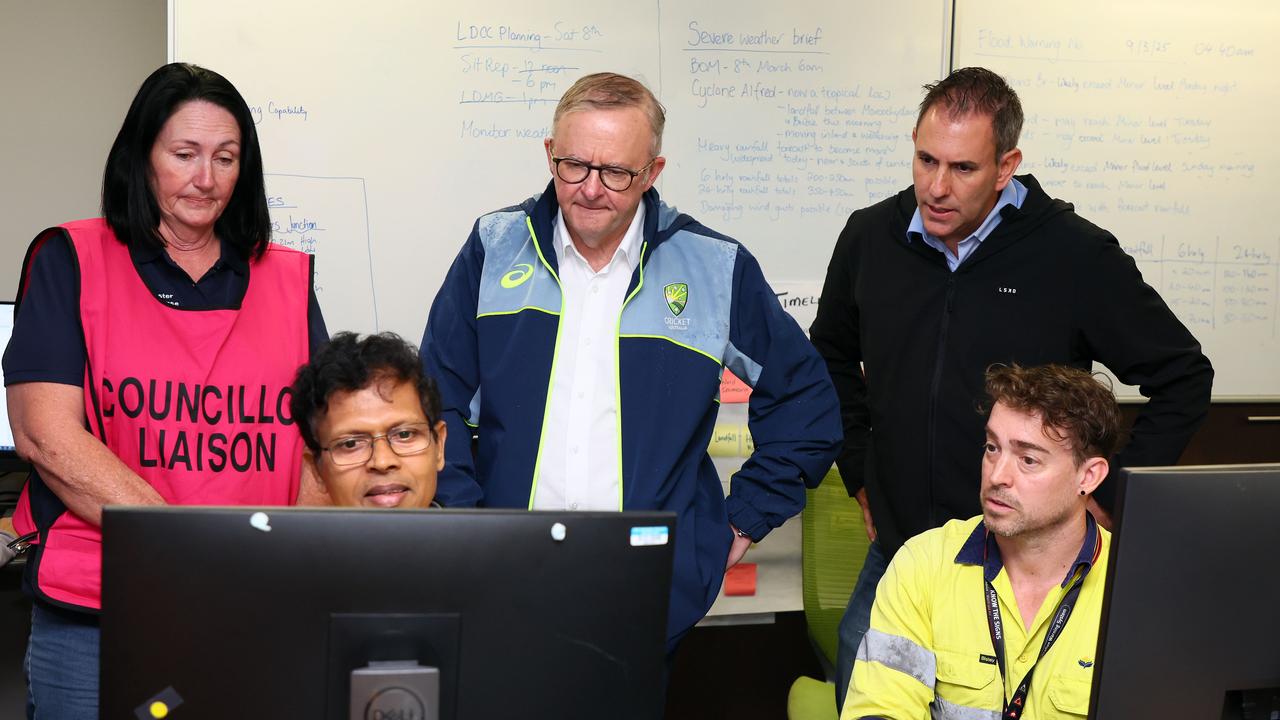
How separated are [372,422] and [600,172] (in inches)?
23.3

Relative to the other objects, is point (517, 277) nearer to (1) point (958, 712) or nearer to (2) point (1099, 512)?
(1) point (958, 712)

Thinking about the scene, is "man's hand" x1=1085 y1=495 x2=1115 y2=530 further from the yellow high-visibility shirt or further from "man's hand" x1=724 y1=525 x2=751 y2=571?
"man's hand" x1=724 y1=525 x2=751 y2=571

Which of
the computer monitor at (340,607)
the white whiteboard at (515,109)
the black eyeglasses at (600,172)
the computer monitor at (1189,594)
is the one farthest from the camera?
the white whiteboard at (515,109)

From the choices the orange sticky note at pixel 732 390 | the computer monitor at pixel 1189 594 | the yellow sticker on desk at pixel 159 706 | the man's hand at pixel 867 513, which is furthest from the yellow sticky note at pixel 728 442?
the yellow sticker on desk at pixel 159 706

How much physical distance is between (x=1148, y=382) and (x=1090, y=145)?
143 cm

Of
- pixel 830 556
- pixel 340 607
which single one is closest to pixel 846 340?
pixel 830 556

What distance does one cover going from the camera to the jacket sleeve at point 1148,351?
2.41 metres

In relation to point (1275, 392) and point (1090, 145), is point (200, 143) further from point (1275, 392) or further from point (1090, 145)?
point (1275, 392)

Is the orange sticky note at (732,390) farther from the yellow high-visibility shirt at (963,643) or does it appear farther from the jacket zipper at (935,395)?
the yellow high-visibility shirt at (963,643)

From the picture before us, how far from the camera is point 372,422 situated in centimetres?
165

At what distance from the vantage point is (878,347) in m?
2.53

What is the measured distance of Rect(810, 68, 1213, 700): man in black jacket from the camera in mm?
2373

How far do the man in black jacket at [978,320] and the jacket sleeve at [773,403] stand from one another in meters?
0.40

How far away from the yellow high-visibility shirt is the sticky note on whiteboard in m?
0.76
